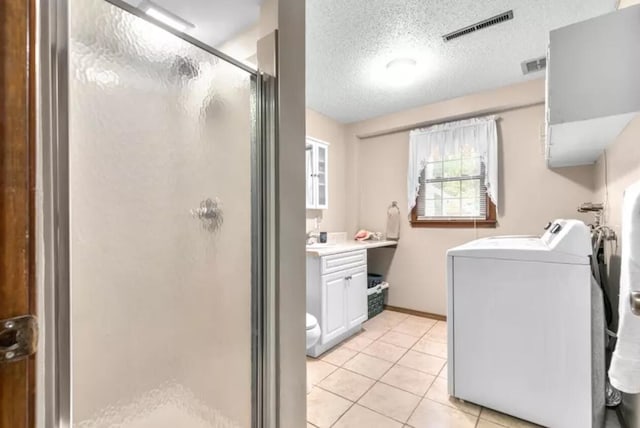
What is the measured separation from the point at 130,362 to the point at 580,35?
2.11m

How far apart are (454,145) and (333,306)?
2187 mm

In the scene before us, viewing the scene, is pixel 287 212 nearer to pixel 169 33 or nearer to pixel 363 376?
pixel 169 33

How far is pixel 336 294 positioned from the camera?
255 cm

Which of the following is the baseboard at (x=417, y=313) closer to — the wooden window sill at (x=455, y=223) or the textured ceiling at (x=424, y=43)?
the wooden window sill at (x=455, y=223)

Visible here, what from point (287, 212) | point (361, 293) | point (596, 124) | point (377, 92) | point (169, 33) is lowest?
point (361, 293)

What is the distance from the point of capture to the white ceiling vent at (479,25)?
1.82 m

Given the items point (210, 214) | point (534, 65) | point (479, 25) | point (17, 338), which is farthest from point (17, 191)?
point (534, 65)

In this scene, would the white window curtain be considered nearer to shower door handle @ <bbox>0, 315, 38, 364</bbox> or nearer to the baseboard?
the baseboard

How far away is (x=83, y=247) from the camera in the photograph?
30.3 inches

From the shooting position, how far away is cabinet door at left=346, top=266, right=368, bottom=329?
8.98 ft

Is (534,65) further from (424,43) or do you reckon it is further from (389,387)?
(389,387)

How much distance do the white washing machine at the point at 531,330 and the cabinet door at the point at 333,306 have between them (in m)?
0.97

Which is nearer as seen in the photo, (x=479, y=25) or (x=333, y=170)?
(x=479, y=25)

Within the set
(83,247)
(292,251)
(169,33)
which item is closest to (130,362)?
(83,247)
